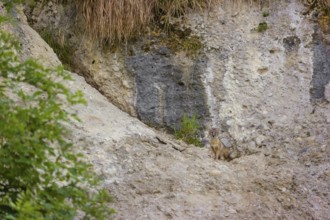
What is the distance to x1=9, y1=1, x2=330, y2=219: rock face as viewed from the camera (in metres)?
4.15

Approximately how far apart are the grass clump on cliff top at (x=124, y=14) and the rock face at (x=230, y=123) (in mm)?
188

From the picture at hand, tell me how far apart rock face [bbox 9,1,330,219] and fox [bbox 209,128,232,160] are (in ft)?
0.30

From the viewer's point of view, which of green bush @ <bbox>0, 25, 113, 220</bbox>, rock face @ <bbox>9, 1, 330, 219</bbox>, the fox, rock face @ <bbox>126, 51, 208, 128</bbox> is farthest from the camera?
rock face @ <bbox>126, 51, 208, 128</bbox>

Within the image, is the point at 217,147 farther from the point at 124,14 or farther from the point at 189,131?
the point at 124,14

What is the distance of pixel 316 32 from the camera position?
5.39m

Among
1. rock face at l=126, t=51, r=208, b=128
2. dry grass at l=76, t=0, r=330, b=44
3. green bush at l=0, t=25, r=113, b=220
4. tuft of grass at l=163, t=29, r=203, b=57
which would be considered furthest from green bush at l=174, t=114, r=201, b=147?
green bush at l=0, t=25, r=113, b=220

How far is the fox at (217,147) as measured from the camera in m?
4.84

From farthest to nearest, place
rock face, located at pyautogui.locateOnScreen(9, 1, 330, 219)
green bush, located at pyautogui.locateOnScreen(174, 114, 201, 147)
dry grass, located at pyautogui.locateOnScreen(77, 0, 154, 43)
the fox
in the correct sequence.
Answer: dry grass, located at pyautogui.locateOnScreen(77, 0, 154, 43) < green bush, located at pyautogui.locateOnScreen(174, 114, 201, 147) < the fox < rock face, located at pyautogui.locateOnScreen(9, 1, 330, 219)

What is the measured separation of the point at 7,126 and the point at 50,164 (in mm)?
229

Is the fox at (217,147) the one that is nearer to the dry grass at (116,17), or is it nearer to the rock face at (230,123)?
the rock face at (230,123)

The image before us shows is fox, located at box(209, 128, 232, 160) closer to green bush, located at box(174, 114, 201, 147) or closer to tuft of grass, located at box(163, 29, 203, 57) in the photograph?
green bush, located at box(174, 114, 201, 147)

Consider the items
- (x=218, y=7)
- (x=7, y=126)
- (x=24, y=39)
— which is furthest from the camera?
(x=218, y=7)

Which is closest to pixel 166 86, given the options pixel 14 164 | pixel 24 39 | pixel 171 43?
pixel 171 43

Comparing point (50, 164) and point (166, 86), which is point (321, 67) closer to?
point (166, 86)
